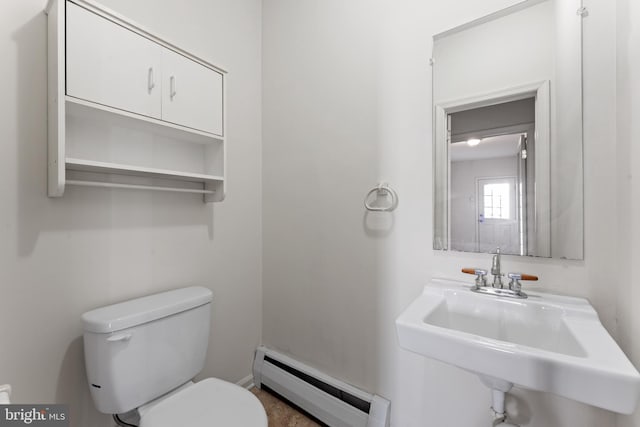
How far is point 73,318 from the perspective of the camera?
3.58 ft

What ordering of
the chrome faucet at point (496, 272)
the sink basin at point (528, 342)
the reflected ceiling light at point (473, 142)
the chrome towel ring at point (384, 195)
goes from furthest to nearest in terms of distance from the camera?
1. the chrome towel ring at point (384, 195)
2. the reflected ceiling light at point (473, 142)
3. the chrome faucet at point (496, 272)
4. the sink basin at point (528, 342)

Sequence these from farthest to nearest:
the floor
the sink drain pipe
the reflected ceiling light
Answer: the floor
the reflected ceiling light
the sink drain pipe

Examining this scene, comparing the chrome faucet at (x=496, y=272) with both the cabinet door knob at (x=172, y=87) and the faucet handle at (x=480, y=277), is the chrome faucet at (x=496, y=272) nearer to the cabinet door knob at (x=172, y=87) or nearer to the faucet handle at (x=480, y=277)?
the faucet handle at (x=480, y=277)

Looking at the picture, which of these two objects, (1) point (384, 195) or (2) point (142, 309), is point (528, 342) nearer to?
(1) point (384, 195)

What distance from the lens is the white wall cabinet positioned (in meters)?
0.95

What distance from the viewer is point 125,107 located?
3.51 ft

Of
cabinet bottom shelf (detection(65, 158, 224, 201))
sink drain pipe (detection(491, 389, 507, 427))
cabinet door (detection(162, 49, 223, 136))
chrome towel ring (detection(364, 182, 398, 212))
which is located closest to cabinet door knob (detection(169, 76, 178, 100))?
cabinet door (detection(162, 49, 223, 136))

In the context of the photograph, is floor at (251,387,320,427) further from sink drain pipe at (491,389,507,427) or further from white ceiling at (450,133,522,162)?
white ceiling at (450,133,522,162)

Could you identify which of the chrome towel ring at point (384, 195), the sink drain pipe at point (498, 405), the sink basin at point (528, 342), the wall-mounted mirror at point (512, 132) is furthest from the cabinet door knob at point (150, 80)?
the sink drain pipe at point (498, 405)

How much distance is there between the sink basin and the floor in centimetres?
101

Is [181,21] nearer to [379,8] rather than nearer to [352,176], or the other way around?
[379,8]

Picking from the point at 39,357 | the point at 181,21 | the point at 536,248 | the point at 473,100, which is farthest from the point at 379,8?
the point at 39,357

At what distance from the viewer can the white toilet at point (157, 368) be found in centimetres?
99

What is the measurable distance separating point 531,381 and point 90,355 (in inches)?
54.6
